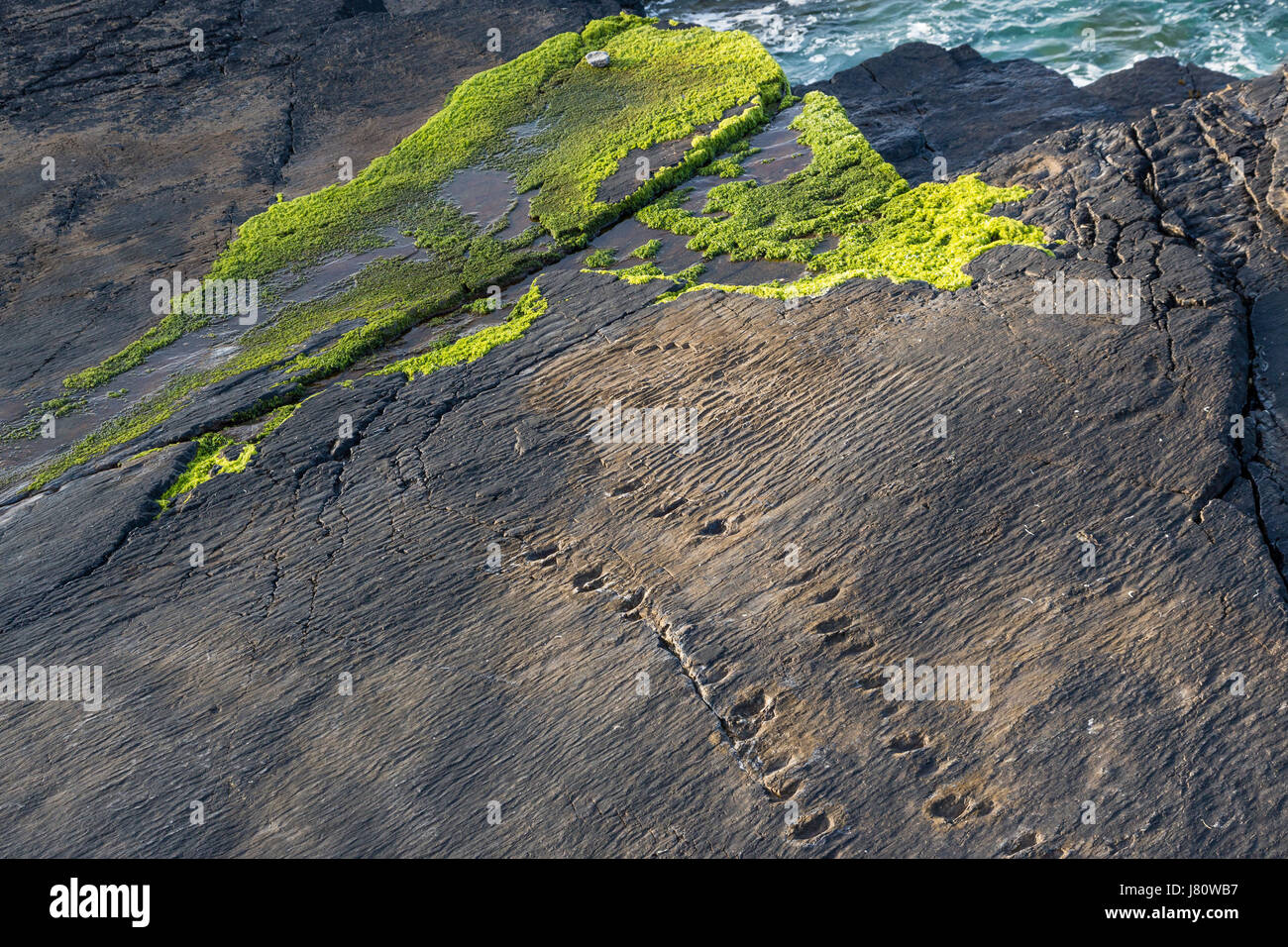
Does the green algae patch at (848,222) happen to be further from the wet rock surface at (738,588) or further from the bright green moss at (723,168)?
the wet rock surface at (738,588)

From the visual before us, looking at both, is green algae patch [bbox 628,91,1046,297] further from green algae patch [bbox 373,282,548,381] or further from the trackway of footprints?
the trackway of footprints

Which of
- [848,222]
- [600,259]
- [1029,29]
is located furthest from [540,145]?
[1029,29]

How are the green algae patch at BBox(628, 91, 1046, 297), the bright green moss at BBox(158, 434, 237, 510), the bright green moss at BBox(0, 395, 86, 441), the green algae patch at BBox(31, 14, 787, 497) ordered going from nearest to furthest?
the bright green moss at BBox(158, 434, 237, 510) < the green algae patch at BBox(628, 91, 1046, 297) < the bright green moss at BBox(0, 395, 86, 441) < the green algae patch at BBox(31, 14, 787, 497)

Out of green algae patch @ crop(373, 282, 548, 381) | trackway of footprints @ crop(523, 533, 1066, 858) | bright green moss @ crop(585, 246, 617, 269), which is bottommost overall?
trackway of footprints @ crop(523, 533, 1066, 858)

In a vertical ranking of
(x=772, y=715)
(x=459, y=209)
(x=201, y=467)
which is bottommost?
(x=201, y=467)

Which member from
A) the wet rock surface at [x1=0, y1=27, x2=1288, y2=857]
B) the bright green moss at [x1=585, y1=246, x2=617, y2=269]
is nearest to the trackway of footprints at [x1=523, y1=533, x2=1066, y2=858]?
the wet rock surface at [x1=0, y1=27, x2=1288, y2=857]

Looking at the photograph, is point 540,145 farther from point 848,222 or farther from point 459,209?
point 848,222
